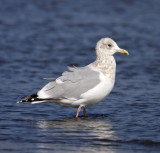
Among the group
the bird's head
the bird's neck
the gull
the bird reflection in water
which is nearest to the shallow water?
the bird reflection in water

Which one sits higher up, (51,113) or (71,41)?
(71,41)

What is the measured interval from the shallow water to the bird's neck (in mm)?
689

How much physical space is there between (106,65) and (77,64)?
413 centimetres

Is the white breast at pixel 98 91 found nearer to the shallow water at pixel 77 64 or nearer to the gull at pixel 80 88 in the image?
the gull at pixel 80 88

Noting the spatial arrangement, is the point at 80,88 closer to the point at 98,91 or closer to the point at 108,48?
the point at 98,91

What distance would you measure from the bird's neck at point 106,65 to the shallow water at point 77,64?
2.26 ft

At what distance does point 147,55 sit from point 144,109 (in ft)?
15.6

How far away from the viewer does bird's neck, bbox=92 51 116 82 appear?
7.89 metres

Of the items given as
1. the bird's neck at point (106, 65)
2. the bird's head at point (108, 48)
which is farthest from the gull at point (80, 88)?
the bird's head at point (108, 48)

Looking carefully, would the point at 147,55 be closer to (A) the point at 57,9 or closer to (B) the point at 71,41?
(B) the point at 71,41

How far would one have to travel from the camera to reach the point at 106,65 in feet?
26.2

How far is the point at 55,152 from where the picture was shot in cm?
597

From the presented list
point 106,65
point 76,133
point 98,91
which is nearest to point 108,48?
point 106,65

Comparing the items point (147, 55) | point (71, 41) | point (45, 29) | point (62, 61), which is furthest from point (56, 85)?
point (45, 29)
